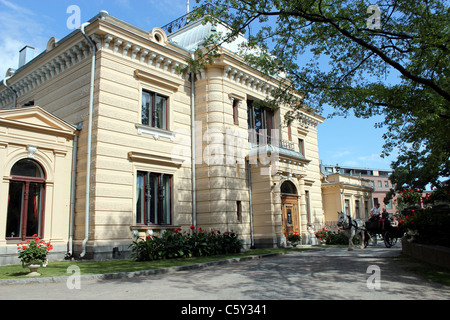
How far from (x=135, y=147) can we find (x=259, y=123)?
8579 mm

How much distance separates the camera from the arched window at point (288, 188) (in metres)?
20.9

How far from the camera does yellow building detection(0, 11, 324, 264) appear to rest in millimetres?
14164

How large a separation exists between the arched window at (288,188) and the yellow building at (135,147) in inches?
4.7

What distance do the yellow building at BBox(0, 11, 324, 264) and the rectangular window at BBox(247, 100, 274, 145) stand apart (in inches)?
3.2

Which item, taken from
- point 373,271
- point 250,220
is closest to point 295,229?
point 250,220

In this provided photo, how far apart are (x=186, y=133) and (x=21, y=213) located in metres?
8.18

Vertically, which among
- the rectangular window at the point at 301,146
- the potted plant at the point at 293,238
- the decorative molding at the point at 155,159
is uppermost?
the rectangular window at the point at 301,146

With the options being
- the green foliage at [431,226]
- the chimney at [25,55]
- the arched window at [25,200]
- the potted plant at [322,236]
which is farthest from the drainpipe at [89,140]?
the potted plant at [322,236]

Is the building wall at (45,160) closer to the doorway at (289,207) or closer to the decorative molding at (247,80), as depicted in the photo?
the decorative molding at (247,80)

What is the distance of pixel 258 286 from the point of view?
7.80 metres

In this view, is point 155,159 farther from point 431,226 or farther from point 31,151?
point 431,226

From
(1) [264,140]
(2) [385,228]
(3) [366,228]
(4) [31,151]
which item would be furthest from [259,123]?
(4) [31,151]

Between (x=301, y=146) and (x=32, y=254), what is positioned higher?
(x=301, y=146)

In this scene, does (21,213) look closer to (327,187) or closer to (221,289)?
(221,289)
